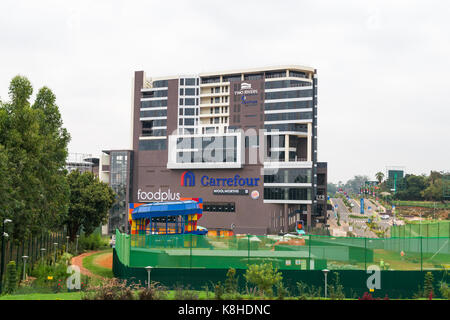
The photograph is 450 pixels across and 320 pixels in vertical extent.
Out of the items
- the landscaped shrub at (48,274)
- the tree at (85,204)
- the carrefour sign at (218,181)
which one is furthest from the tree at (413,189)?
the landscaped shrub at (48,274)

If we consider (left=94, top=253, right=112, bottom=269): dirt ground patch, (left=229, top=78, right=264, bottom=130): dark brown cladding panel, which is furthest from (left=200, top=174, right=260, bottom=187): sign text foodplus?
(left=94, top=253, right=112, bottom=269): dirt ground patch

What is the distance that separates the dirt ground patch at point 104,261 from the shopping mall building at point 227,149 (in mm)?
42017

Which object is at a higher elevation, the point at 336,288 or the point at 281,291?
the point at 281,291

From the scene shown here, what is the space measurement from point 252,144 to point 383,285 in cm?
6678

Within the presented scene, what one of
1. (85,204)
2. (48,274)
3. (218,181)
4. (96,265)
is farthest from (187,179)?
(48,274)

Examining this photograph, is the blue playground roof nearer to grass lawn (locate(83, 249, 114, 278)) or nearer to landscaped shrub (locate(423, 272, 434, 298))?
grass lawn (locate(83, 249, 114, 278))

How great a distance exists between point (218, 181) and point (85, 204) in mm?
39301

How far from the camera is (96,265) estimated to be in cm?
4012

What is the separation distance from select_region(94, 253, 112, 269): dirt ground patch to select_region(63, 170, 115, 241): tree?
821cm

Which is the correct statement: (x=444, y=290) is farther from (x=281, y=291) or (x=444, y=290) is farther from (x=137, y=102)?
(x=137, y=102)

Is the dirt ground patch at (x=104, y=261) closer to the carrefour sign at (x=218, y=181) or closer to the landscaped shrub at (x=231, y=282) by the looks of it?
the landscaped shrub at (x=231, y=282)

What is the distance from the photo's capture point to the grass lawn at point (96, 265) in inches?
1404

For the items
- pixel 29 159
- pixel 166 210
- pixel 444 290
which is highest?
pixel 29 159

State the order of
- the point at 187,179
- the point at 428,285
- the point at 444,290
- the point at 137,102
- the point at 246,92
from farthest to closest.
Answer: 1. the point at 137,102
2. the point at 246,92
3. the point at 187,179
4. the point at 428,285
5. the point at 444,290
